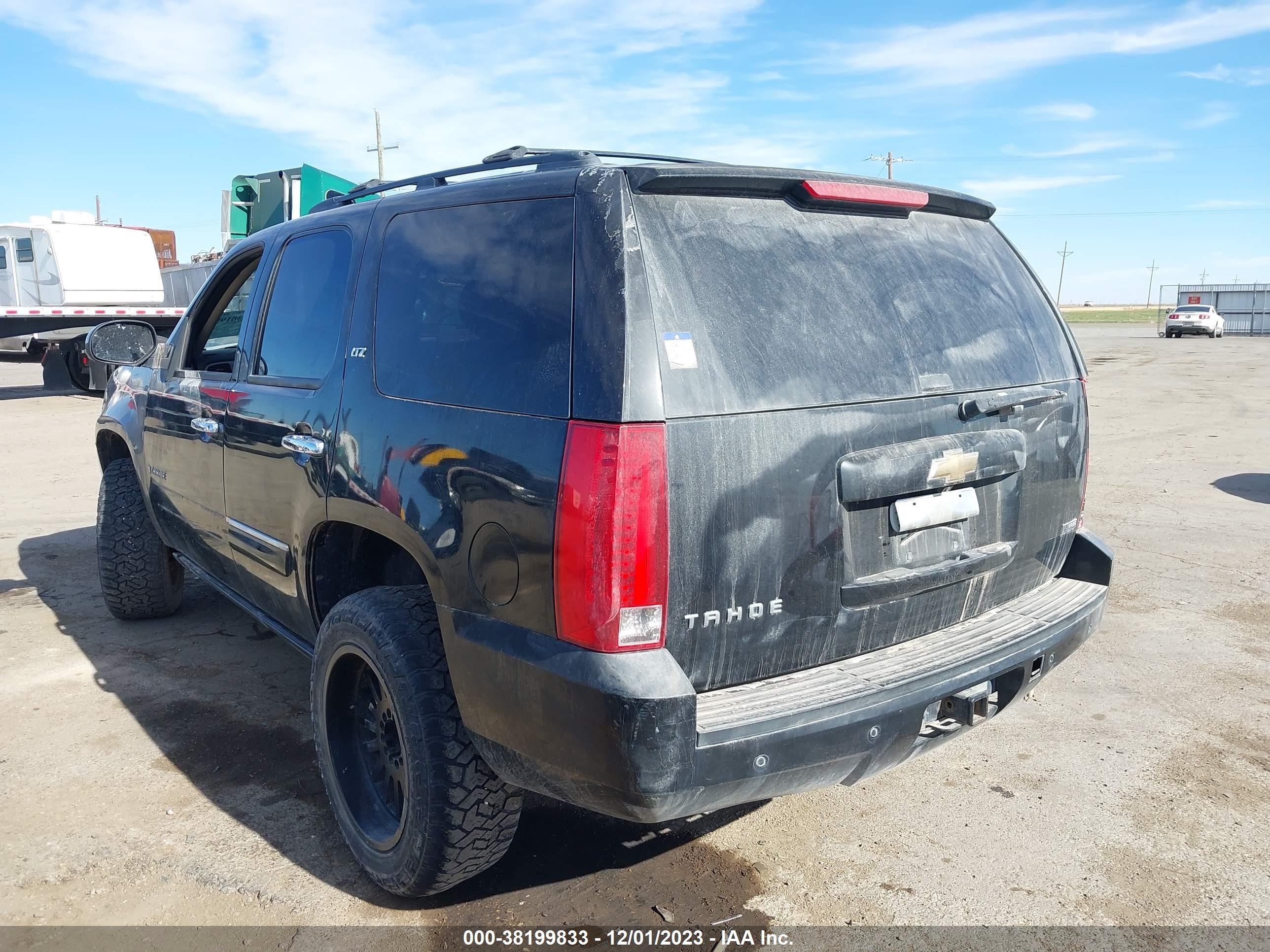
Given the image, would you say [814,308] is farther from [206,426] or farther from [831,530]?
[206,426]

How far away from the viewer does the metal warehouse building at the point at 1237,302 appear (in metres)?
45.8

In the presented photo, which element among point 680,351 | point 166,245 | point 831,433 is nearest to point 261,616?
point 680,351

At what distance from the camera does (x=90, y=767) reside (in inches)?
144

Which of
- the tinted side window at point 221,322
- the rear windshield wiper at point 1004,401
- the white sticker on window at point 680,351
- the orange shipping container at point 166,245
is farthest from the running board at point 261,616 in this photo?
the orange shipping container at point 166,245

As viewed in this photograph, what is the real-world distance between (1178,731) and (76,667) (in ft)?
15.6

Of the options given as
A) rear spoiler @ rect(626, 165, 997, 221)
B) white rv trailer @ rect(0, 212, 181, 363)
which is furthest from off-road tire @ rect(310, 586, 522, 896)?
white rv trailer @ rect(0, 212, 181, 363)

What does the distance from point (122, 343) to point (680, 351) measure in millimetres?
3651

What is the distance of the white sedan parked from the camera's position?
39.7 meters

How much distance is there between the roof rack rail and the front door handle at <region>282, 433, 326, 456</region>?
0.89 meters

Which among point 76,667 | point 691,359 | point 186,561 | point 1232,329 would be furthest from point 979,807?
point 1232,329

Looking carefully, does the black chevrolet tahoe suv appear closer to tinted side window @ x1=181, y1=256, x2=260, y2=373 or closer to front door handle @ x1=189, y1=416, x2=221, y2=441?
front door handle @ x1=189, y1=416, x2=221, y2=441

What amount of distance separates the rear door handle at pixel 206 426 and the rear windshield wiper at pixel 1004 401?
2.71 meters

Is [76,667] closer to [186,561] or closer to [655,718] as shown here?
[186,561]

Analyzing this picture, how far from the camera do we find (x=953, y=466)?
2662 millimetres
